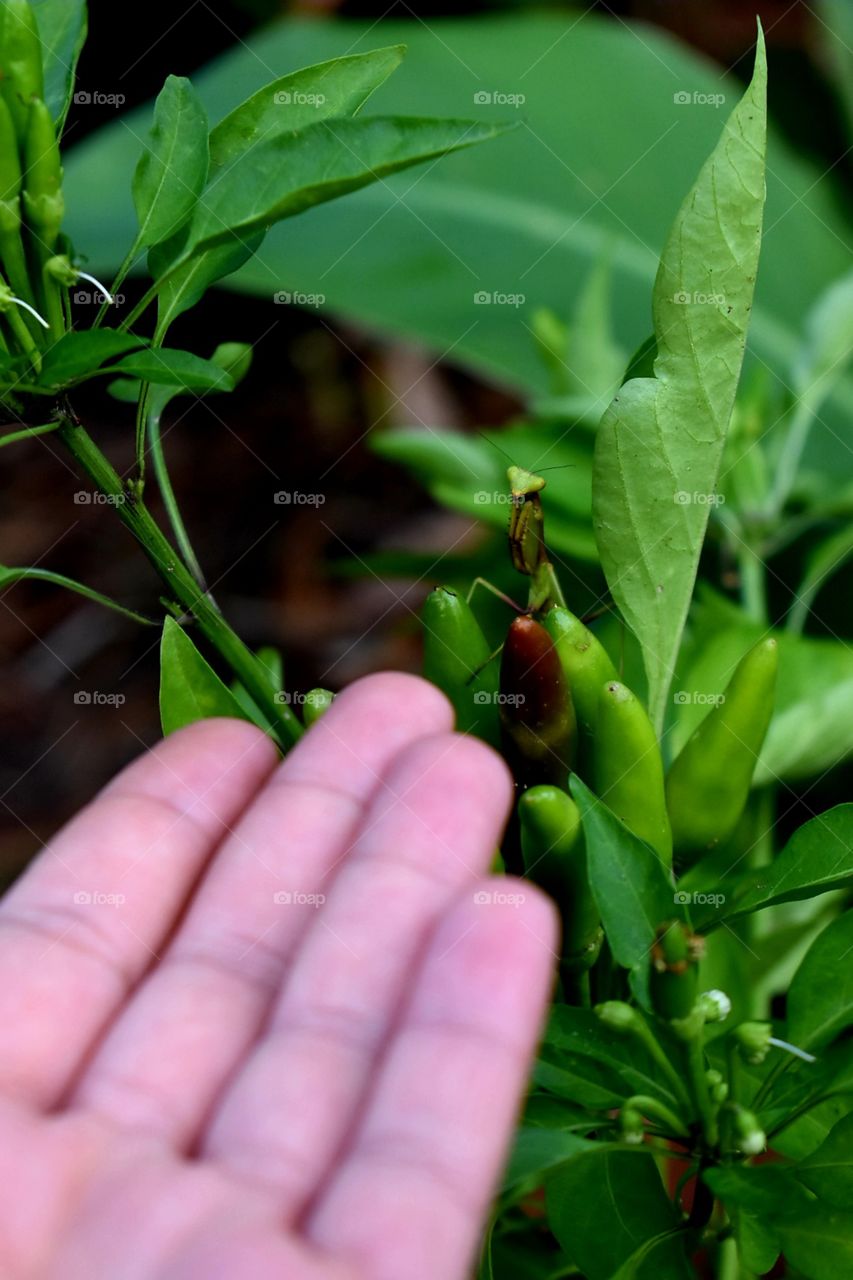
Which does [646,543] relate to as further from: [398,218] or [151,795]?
[398,218]

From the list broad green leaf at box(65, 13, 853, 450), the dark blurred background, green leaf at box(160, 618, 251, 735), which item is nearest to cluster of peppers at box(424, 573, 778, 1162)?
green leaf at box(160, 618, 251, 735)

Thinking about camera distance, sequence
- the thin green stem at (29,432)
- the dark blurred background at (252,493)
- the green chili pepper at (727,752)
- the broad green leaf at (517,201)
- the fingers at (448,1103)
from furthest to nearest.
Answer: the dark blurred background at (252,493), the broad green leaf at (517,201), the green chili pepper at (727,752), the thin green stem at (29,432), the fingers at (448,1103)

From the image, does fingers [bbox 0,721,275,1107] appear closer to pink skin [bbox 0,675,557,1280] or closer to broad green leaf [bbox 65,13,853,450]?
pink skin [bbox 0,675,557,1280]

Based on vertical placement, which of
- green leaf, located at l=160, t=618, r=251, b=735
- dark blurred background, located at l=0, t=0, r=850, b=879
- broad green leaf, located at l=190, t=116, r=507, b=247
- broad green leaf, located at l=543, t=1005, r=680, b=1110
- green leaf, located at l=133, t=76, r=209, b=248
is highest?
broad green leaf, located at l=190, t=116, r=507, b=247

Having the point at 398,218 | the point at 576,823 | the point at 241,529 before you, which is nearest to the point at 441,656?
the point at 576,823

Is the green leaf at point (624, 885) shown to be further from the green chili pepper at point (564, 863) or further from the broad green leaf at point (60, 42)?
the broad green leaf at point (60, 42)

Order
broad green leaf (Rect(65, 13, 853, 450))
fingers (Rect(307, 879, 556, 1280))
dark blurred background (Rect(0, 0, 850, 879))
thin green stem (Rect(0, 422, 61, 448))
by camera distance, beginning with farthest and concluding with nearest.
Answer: dark blurred background (Rect(0, 0, 850, 879))
broad green leaf (Rect(65, 13, 853, 450))
thin green stem (Rect(0, 422, 61, 448))
fingers (Rect(307, 879, 556, 1280))

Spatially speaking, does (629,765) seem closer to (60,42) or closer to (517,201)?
(60,42)

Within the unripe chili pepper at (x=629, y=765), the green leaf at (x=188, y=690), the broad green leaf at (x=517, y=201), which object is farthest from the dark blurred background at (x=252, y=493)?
the unripe chili pepper at (x=629, y=765)
